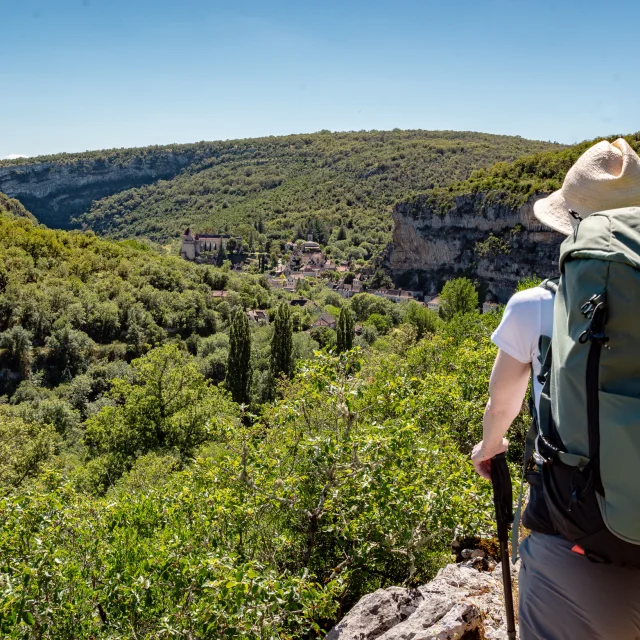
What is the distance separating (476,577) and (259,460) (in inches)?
94.2

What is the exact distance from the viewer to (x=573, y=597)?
1.62 metres

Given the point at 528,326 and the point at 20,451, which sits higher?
the point at 528,326

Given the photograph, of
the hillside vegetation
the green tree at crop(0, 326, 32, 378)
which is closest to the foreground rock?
the green tree at crop(0, 326, 32, 378)

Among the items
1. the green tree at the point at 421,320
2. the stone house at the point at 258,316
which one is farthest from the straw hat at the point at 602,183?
the stone house at the point at 258,316

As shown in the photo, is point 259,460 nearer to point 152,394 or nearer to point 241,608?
point 241,608

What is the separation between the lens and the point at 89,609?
4.36m

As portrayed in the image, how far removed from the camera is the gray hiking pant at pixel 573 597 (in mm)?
1562

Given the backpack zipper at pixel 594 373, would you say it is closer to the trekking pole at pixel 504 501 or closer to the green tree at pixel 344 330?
the trekking pole at pixel 504 501

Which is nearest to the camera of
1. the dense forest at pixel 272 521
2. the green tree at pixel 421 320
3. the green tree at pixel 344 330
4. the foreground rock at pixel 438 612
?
the foreground rock at pixel 438 612

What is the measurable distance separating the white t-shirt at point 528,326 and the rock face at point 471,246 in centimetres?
4983

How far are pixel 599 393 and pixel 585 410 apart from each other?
7cm

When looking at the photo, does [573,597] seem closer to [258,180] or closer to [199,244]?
[199,244]

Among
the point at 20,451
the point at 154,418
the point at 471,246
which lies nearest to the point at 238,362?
the point at 154,418

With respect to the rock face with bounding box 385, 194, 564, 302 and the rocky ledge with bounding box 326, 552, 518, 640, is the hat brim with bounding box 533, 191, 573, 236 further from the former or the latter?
the rock face with bounding box 385, 194, 564, 302
